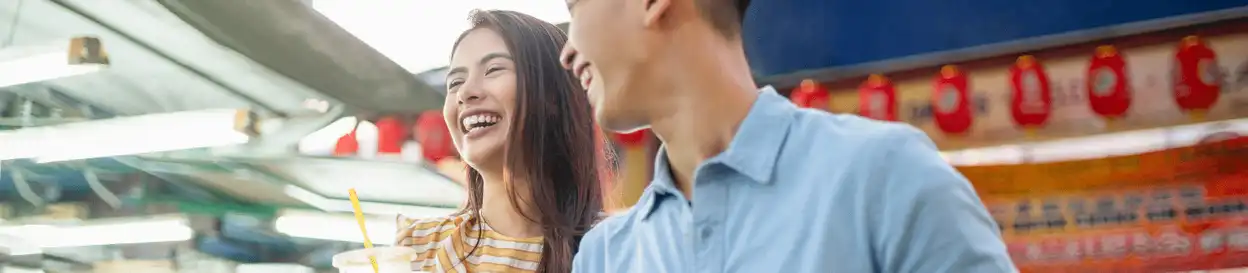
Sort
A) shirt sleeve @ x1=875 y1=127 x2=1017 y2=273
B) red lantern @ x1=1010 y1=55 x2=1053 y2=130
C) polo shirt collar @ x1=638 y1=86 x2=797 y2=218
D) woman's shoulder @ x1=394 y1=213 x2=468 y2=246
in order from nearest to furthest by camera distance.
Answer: shirt sleeve @ x1=875 y1=127 x2=1017 y2=273 → polo shirt collar @ x1=638 y1=86 x2=797 y2=218 → woman's shoulder @ x1=394 y1=213 x2=468 y2=246 → red lantern @ x1=1010 y1=55 x2=1053 y2=130

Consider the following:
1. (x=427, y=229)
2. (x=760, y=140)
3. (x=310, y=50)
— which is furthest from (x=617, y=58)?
(x=310, y=50)

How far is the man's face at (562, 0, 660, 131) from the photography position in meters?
1.08

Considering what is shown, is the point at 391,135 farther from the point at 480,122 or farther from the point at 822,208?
the point at 822,208

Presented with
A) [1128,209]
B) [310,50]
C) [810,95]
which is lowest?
[1128,209]

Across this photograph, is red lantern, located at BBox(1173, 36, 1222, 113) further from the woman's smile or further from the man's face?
the man's face

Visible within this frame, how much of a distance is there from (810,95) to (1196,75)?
0.86 meters

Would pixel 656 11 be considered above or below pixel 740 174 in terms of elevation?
above

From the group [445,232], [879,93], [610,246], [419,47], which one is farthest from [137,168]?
[610,246]

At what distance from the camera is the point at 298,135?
9.79 ft

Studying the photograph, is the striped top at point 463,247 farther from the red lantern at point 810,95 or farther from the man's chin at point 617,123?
the red lantern at point 810,95

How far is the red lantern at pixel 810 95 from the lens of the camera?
8.30 ft

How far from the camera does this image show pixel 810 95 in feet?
8.34

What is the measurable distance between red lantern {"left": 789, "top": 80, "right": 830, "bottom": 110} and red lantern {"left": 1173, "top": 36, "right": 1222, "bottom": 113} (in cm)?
80

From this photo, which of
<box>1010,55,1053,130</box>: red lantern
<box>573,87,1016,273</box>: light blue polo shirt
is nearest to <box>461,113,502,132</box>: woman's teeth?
<box>573,87,1016,273</box>: light blue polo shirt
